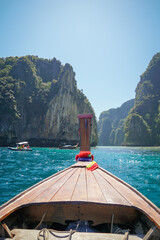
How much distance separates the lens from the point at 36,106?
188 ft

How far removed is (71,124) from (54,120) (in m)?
7.33

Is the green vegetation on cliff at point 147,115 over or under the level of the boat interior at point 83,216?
over

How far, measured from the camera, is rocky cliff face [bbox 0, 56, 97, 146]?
1876 inches

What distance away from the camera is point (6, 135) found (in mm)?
45062

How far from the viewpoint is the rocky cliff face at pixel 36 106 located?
156ft

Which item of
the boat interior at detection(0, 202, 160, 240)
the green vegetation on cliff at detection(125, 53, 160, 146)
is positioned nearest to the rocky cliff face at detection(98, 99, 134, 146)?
the green vegetation on cliff at detection(125, 53, 160, 146)

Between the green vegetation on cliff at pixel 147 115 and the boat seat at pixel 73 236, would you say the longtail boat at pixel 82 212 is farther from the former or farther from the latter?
the green vegetation on cliff at pixel 147 115

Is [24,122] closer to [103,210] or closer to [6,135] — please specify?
[6,135]

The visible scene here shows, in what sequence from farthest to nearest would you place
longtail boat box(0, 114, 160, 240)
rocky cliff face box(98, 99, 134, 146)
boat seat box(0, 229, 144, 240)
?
rocky cliff face box(98, 99, 134, 146), longtail boat box(0, 114, 160, 240), boat seat box(0, 229, 144, 240)

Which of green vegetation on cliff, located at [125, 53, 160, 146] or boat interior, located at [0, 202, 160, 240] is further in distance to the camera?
green vegetation on cliff, located at [125, 53, 160, 146]

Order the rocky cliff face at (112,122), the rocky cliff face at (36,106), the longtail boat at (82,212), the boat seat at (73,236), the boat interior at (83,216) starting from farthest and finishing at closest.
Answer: the rocky cliff face at (112,122)
the rocky cliff face at (36,106)
the boat interior at (83,216)
the longtail boat at (82,212)
the boat seat at (73,236)

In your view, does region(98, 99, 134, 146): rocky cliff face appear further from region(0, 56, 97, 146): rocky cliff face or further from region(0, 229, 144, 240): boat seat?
region(0, 229, 144, 240): boat seat

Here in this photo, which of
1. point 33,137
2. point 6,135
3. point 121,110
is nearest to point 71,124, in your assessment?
point 33,137

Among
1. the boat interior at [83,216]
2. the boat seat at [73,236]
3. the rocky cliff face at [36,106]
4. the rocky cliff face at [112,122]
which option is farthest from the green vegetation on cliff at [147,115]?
the boat seat at [73,236]
